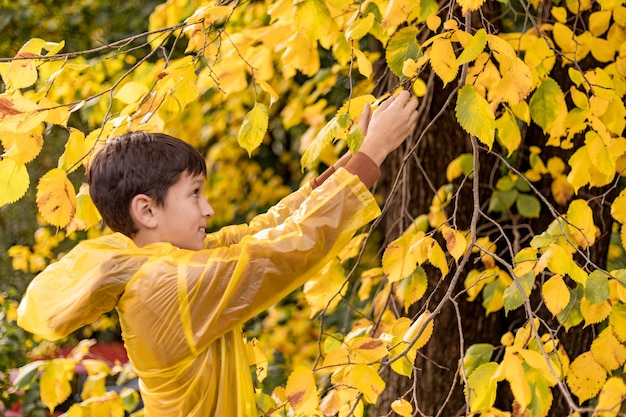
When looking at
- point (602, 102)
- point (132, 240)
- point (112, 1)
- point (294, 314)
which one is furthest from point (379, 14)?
point (112, 1)

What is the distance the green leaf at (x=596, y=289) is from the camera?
1.95 metres

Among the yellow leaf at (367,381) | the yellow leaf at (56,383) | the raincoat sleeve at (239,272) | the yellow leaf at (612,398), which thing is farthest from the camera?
the yellow leaf at (56,383)

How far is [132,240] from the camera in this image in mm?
1857

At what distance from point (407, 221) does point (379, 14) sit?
103cm

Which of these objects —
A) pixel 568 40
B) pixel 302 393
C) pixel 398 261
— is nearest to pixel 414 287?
pixel 398 261

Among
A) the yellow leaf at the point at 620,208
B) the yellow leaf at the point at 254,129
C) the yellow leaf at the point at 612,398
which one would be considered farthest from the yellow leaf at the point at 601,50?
the yellow leaf at the point at 612,398

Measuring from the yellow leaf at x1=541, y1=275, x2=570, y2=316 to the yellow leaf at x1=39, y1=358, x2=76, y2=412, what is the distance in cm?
131

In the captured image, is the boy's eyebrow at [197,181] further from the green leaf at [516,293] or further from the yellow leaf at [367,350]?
the green leaf at [516,293]

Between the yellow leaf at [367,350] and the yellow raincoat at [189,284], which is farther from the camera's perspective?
the yellow leaf at [367,350]

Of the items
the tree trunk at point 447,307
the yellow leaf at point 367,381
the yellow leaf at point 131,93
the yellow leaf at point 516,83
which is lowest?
the tree trunk at point 447,307

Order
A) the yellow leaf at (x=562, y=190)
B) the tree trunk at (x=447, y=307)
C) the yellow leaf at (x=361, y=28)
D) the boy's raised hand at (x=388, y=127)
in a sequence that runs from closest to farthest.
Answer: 1. the boy's raised hand at (x=388, y=127)
2. the yellow leaf at (x=361, y=28)
3. the yellow leaf at (x=562, y=190)
4. the tree trunk at (x=447, y=307)

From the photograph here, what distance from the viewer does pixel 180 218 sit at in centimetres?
184

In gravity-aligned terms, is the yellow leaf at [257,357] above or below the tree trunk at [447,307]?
above

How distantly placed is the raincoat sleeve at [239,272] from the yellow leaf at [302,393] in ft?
0.81
